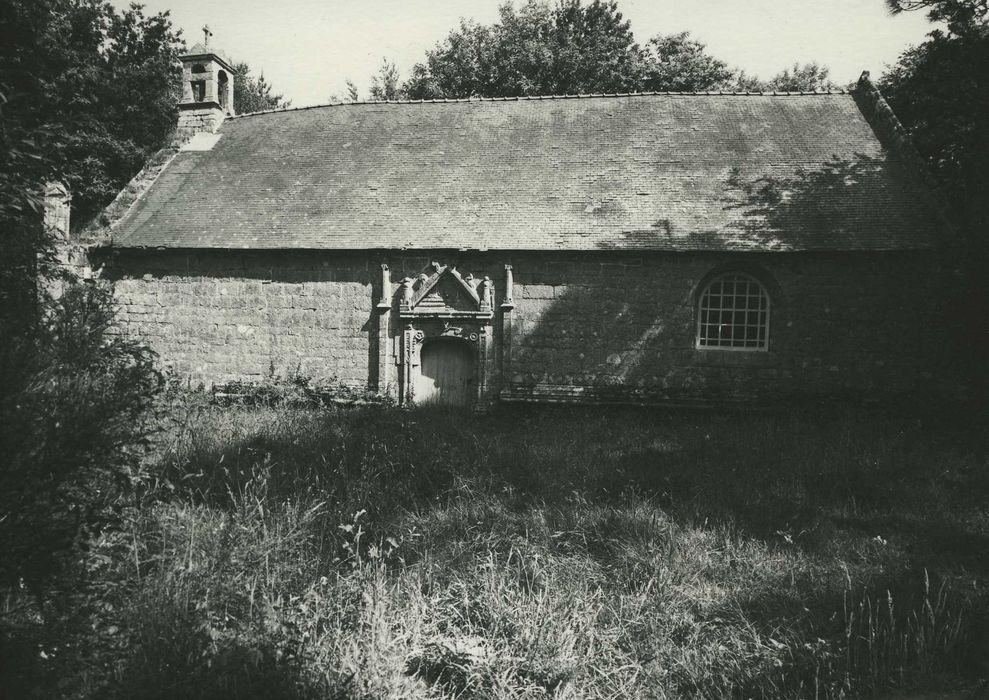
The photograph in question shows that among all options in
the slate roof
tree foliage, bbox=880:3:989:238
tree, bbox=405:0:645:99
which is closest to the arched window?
the slate roof

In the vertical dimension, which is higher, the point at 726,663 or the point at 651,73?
the point at 651,73

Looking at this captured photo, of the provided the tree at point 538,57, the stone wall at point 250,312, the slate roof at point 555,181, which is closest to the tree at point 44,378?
the stone wall at point 250,312

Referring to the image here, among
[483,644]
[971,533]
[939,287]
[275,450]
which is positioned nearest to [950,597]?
[971,533]

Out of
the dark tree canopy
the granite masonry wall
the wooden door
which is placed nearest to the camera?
the granite masonry wall

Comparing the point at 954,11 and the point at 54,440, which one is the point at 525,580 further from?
the point at 954,11

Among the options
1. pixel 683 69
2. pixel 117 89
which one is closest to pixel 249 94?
pixel 117 89

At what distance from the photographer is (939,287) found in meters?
11.4

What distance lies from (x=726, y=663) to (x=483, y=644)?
1741 mm

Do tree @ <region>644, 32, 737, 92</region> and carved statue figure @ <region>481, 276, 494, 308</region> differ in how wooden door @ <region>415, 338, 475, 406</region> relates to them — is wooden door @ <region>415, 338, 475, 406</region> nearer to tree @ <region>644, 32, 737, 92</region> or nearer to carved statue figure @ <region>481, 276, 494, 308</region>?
carved statue figure @ <region>481, 276, 494, 308</region>

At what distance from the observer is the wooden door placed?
14.3 meters

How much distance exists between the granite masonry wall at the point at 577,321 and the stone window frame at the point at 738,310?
0.46 feet

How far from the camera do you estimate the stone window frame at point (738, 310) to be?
1341 cm

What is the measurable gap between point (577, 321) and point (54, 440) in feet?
37.2

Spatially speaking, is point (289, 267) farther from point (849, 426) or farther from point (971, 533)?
point (971, 533)
